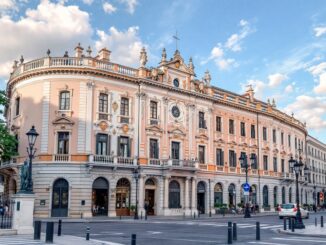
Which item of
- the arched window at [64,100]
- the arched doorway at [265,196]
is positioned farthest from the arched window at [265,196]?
the arched window at [64,100]

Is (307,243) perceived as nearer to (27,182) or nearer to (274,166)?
(27,182)

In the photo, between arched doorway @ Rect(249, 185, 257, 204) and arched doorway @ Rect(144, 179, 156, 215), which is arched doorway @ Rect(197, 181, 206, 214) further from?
arched doorway @ Rect(249, 185, 257, 204)

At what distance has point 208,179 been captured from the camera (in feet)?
162

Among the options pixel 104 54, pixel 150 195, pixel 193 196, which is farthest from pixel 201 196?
pixel 104 54

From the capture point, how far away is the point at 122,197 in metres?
41.3

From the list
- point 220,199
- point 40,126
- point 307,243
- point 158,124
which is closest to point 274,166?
point 220,199

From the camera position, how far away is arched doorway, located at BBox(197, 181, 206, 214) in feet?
160

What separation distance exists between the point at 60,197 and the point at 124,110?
10505mm

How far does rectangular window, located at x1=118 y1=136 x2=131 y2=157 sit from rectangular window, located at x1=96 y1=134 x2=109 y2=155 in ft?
4.60

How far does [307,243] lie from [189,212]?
2861 cm

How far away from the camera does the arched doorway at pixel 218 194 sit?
50666 millimetres

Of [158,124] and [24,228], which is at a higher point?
[158,124]

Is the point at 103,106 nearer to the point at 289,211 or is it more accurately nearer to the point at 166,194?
the point at 166,194

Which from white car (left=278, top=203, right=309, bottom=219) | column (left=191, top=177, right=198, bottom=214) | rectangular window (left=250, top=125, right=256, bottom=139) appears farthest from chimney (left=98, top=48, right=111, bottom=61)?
rectangular window (left=250, top=125, right=256, bottom=139)
